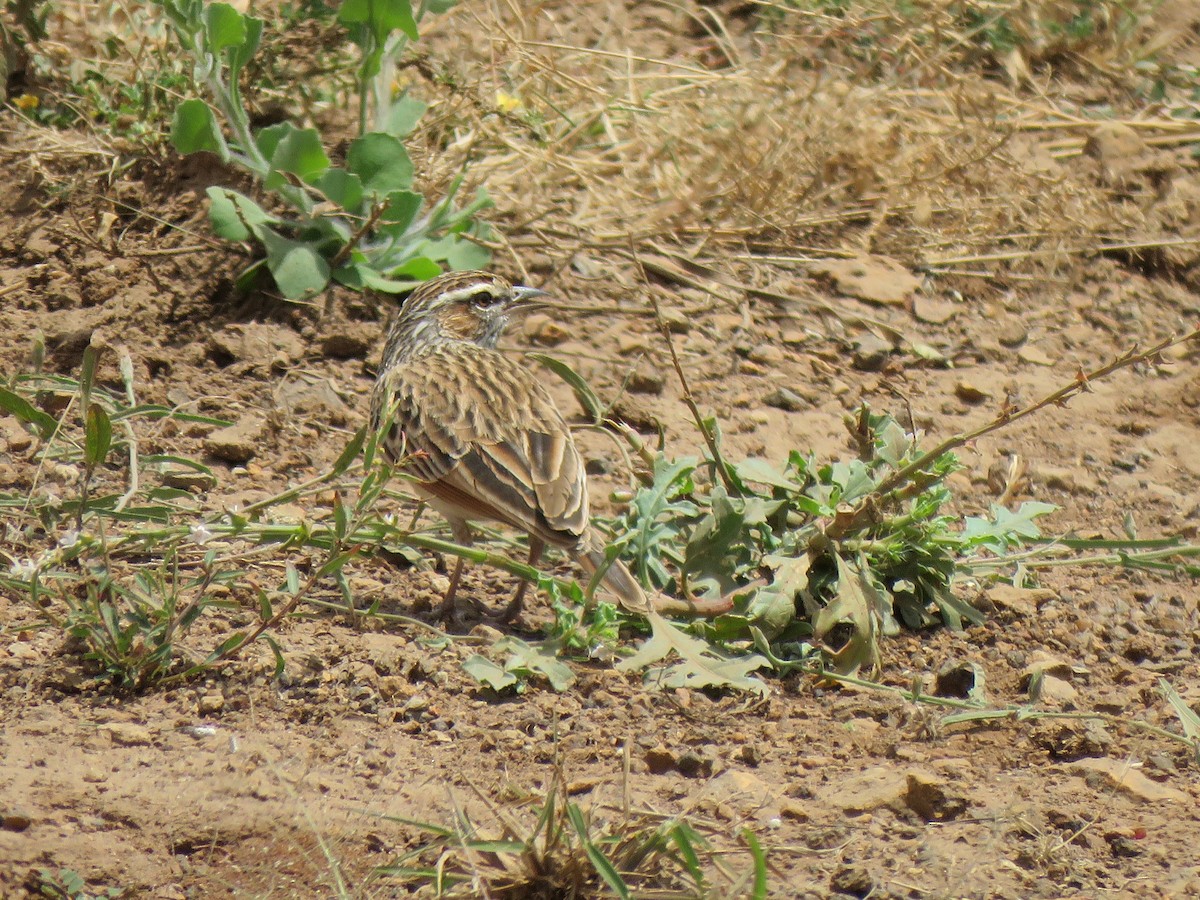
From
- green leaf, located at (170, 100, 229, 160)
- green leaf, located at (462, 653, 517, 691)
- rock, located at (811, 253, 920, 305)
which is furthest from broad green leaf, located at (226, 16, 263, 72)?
rock, located at (811, 253, 920, 305)

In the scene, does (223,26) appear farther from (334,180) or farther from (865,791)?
(865,791)

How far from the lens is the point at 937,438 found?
6.19 m

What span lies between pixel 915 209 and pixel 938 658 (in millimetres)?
3532

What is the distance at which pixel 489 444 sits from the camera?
496 cm

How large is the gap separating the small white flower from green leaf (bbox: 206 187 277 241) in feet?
6.51

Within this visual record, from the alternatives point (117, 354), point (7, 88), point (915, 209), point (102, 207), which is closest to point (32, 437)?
point (117, 354)

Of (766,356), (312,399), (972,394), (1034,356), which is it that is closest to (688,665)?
(312,399)

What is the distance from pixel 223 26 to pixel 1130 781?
4.15 metres

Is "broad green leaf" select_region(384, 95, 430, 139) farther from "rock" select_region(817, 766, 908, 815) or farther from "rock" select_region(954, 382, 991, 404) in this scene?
"rock" select_region(817, 766, 908, 815)

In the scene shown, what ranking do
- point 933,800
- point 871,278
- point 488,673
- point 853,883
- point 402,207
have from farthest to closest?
1. point 871,278
2. point 402,207
3. point 488,673
4. point 933,800
5. point 853,883

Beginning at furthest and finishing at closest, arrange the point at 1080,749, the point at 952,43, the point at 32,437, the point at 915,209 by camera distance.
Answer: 1. the point at 952,43
2. the point at 915,209
3. the point at 32,437
4. the point at 1080,749

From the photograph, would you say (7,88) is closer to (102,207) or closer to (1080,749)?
(102,207)

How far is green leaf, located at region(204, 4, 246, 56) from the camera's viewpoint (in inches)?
222

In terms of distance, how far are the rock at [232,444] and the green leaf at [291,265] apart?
740 millimetres
